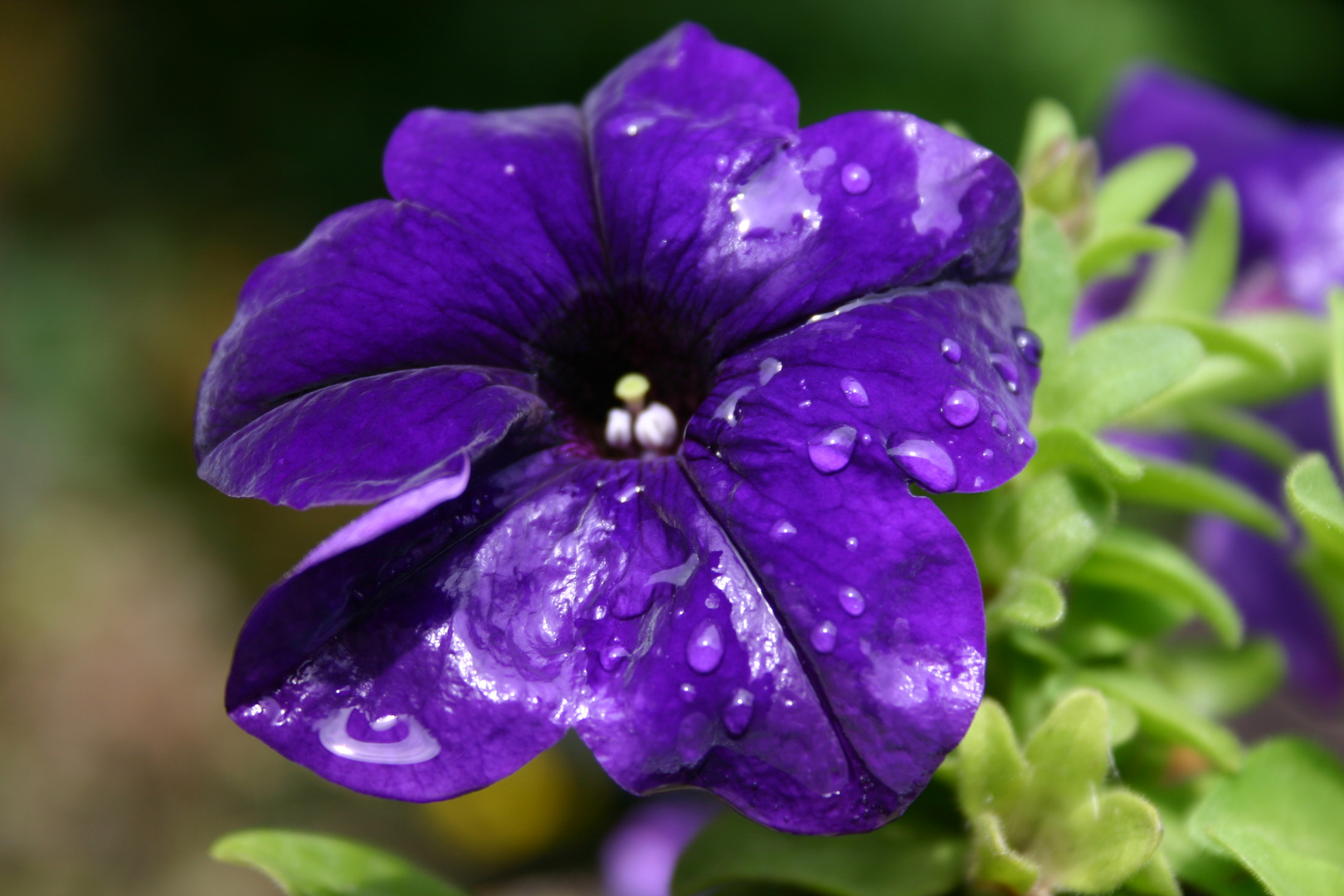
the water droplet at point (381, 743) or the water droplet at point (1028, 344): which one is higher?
the water droplet at point (1028, 344)

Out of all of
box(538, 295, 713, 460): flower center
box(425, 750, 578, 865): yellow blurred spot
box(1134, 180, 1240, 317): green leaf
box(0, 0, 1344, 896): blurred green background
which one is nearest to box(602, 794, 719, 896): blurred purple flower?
box(0, 0, 1344, 896): blurred green background

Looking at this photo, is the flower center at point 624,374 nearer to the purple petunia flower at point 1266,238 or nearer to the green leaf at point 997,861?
the green leaf at point 997,861

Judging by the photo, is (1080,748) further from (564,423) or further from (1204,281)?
(1204,281)

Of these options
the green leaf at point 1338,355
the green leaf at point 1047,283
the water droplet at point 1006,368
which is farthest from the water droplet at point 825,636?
the green leaf at point 1338,355

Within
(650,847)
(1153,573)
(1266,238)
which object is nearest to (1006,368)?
(1153,573)

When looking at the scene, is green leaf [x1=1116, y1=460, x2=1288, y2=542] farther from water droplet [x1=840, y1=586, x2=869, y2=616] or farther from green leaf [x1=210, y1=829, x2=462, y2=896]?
green leaf [x1=210, y1=829, x2=462, y2=896]

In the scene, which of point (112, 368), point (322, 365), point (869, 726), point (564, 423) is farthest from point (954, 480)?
point (112, 368)

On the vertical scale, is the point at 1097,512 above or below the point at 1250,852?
above
